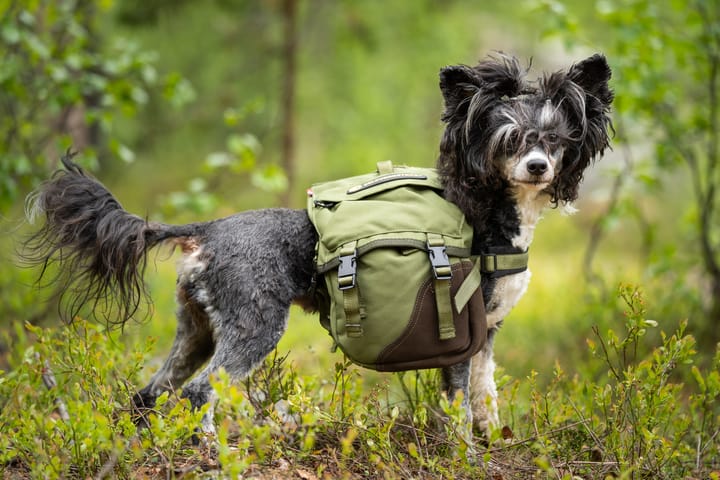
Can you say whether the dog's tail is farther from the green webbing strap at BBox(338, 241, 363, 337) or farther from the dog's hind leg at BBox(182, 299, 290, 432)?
the green webbing strap at BBox(338, 241, 363, 337)

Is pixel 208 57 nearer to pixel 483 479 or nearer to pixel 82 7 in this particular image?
pixel 82 7

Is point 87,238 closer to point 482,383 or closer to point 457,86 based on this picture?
point 457,86

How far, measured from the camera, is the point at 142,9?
9.60 metres

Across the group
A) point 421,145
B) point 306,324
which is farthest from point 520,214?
point 421,145

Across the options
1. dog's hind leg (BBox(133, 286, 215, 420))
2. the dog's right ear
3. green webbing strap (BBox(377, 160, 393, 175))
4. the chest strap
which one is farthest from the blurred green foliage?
the dog's right ear

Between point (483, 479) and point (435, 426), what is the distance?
0.86m

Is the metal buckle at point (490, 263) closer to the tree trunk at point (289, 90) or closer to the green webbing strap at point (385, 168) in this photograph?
the green webbing strap at point (385, 168)

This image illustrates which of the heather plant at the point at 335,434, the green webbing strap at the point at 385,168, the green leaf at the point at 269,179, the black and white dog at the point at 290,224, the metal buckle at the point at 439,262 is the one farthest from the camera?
the green leaf at the point at 269,179

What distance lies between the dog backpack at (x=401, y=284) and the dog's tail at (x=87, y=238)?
37.6 inches

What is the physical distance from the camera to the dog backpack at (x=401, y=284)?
11.0 ft

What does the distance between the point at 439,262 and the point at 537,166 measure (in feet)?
2.18

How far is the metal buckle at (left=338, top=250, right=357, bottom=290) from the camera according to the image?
10.9 feet

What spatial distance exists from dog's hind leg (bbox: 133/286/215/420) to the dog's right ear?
1774 millimetres

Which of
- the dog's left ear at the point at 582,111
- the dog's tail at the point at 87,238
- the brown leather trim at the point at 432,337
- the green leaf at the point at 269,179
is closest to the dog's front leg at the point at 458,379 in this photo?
the brown leather trim at the point at 432,337
